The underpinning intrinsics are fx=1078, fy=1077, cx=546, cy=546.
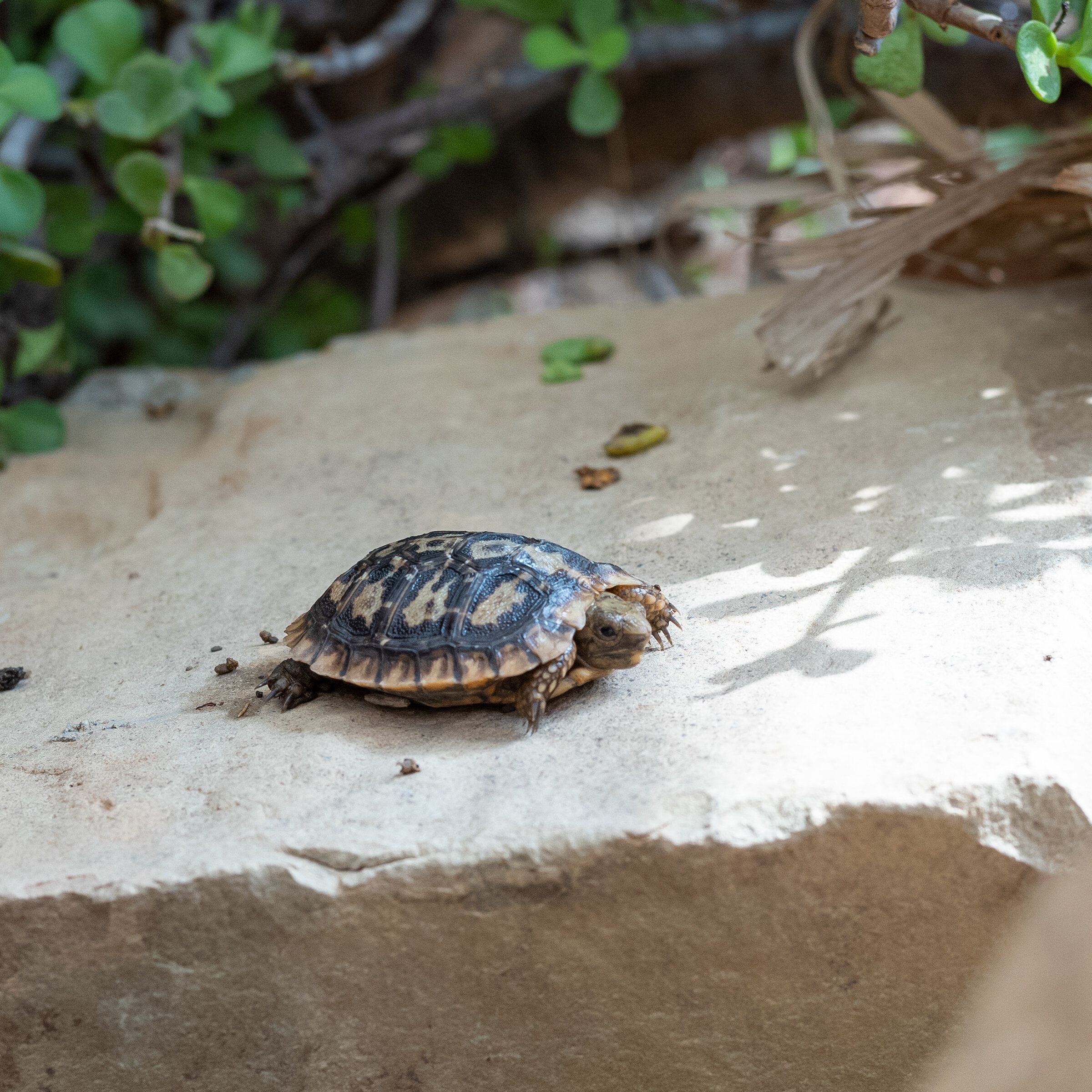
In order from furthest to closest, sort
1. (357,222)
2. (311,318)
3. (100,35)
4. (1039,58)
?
1. (311,318)
2. (357,222)
3. (100,35)
4. (1039,58)

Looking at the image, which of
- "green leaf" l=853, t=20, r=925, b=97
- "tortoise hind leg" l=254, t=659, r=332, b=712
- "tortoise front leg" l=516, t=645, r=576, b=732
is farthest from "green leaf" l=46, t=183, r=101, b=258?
"tortoise front leg" l=516, t=645, r=576, b=732

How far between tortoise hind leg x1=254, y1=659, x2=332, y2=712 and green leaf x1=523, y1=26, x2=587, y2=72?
3.64 meters

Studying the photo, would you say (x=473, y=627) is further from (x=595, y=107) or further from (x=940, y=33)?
(x=595, y=107)

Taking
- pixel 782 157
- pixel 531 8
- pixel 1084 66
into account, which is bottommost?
pixel 782 157

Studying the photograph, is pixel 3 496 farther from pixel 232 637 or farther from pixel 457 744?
pixel 457 744

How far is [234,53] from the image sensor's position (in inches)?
189

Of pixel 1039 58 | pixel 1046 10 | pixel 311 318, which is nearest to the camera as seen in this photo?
pixel 1039 58

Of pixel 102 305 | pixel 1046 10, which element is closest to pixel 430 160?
pixel 102 305

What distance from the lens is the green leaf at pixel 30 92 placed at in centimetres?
395

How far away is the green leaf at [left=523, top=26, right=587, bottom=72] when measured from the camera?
519 centimetres

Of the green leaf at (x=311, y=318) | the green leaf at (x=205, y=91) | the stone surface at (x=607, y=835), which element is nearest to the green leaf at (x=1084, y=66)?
the stone surface at (x=607, y=835)

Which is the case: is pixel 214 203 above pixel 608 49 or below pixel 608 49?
below

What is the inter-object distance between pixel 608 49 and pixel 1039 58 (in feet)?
8.93

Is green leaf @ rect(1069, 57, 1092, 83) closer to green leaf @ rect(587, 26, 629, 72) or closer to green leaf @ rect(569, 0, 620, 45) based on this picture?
green leaf @ rect(587, 26, 629, 72)
